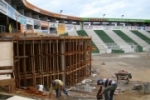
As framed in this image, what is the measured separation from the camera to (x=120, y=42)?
176 feet

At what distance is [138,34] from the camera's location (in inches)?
2452

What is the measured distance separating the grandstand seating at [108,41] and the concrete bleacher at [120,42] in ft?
3.25

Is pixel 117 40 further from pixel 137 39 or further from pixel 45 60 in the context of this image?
pixel 45 60

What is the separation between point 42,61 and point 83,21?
172 ft

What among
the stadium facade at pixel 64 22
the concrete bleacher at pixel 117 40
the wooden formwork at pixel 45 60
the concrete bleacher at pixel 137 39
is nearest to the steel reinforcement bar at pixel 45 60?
the wooden formwork at pixel 45 60

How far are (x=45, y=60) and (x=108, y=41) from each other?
1562 inches

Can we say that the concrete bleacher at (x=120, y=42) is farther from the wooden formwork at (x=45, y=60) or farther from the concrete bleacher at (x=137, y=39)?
the wooden formwork at (x=45, y=60)

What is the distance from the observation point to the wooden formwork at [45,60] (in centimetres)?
1379

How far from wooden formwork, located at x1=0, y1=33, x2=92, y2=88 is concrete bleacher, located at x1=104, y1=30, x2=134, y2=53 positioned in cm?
3179

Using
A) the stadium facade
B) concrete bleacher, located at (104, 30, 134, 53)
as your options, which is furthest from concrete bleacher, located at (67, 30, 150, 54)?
the stadium facade

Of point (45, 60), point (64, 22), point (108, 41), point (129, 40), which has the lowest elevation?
point (45, 60)

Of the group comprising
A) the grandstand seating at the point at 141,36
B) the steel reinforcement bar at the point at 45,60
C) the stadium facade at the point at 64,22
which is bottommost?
the steel reinforcement bar at the point at 45,60

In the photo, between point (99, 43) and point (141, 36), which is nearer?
point (99, 43)

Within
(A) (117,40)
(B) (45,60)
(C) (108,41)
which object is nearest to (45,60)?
(B) (45,60)
